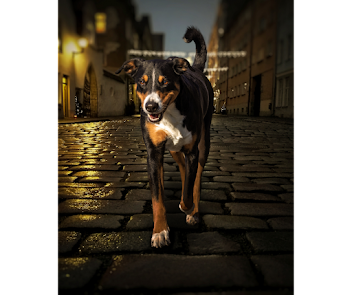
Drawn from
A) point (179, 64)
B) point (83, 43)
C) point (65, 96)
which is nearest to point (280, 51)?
point (83, 43)

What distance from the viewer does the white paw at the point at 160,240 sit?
7.40 ft

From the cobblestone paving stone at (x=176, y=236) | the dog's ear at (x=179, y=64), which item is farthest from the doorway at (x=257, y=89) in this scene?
the dog's ear at (x=179, y=64)

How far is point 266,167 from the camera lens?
17.1ft

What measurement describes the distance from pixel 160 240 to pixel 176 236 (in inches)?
9.2

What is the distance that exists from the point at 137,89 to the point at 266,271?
63.8 inches

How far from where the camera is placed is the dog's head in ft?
7.52

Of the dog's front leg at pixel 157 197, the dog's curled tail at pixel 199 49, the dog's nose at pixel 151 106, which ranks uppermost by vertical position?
the dog's curled tail at pixel 199 49

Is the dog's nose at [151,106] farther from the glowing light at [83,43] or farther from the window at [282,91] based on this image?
the window at [282,91]

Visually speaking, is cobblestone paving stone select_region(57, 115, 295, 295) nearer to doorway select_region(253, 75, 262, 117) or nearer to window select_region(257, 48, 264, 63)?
doorway select_region(253, 75, 262, 117)

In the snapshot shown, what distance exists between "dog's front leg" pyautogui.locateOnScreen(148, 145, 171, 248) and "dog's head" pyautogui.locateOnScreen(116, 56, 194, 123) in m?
0.32

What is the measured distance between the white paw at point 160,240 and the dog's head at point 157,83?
0.84m

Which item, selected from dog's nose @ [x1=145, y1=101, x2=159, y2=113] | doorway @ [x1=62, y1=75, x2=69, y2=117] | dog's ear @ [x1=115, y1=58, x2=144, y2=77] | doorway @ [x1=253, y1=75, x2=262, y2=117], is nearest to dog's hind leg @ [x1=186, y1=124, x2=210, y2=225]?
dog's nose @ [x1=145, y1=101, x2=159, y2=113]
